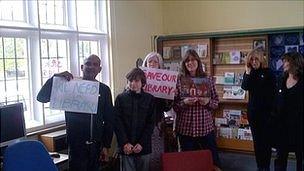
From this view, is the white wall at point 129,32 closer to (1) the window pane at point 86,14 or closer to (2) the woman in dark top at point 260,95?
(1) the window pane at point 86,14

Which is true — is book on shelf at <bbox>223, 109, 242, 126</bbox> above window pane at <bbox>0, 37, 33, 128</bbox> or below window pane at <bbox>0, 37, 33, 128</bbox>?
below

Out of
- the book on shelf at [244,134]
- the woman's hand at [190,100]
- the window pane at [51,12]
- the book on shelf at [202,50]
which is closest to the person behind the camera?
the woman's hand at [190,100]

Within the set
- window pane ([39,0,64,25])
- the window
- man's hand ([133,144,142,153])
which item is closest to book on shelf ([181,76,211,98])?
man's hand ([133,144,142,153])

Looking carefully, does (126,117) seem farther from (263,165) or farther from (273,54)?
(273,54)

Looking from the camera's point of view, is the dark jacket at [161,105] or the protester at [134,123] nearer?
the protester at [134,123]

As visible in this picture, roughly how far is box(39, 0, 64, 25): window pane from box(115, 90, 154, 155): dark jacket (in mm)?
1603

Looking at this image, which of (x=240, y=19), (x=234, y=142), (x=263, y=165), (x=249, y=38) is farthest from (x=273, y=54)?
(x=263, y=165)

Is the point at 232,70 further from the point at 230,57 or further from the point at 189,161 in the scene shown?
the point at 189,161

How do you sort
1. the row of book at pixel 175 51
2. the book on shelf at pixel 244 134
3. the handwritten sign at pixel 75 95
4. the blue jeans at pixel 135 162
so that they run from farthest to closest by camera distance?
the row of book at pixel 175 51
the book on shelf at pixel 244 134
the blue jeans at pixel 135 162
the handwritten sign at pixel 75 95

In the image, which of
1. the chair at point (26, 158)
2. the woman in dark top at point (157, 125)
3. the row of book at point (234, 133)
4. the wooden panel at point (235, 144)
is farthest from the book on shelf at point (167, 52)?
the chair at point (26, 158)

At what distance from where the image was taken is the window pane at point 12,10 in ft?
10.8

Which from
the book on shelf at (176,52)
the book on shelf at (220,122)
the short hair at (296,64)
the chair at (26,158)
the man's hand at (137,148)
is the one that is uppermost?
the book on shelf at (176,52)

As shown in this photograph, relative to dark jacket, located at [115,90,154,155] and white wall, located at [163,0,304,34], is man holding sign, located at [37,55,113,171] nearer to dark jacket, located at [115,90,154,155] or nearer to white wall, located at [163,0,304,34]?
dark jacket, located at [115,90,154,155]

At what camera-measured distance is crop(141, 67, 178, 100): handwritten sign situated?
120 inches
